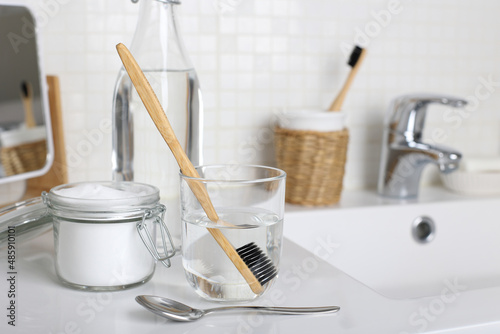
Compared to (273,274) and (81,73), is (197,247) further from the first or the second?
(81,73)

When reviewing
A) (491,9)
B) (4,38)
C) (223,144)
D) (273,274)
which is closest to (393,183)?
(223,144)

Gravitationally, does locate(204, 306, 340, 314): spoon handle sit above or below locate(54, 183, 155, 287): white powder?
below

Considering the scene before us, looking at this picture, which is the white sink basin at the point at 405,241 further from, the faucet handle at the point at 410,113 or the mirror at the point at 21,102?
the mirror at the point at 21,102

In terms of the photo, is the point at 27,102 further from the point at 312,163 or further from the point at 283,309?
the point at 283,309

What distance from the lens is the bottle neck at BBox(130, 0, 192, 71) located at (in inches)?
25.0

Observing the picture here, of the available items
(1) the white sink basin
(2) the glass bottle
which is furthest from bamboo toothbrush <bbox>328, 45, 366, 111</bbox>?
(2) the glass bottle

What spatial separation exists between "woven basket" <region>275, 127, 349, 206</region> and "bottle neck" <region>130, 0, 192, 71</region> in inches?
12.2

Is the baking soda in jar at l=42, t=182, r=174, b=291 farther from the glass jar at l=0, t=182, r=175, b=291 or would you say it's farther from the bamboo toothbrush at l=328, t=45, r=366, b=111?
the bamboo toothbrush at l=328, t=45, r=366, b=111

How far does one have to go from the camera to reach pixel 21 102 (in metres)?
0.83

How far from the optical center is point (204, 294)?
0.48 m

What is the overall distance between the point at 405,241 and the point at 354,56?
0.33m

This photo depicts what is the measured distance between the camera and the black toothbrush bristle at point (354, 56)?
95 cm

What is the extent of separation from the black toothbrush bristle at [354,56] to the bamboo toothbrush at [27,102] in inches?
20.6

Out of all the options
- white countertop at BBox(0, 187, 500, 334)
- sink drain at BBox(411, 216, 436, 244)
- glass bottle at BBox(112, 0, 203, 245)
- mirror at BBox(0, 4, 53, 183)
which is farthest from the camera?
sink drain at BBox(411, 216, 436, 244)
